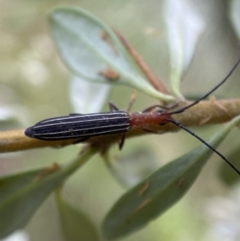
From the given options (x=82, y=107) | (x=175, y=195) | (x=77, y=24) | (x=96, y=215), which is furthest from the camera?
(x=96, y=215)

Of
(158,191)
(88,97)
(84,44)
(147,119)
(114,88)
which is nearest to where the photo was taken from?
(158,191)

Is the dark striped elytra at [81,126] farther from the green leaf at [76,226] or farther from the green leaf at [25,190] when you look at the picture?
the green leaf at [76,226]

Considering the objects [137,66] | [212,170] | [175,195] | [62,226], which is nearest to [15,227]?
[62,226]

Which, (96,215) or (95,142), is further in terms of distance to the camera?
(96,215)

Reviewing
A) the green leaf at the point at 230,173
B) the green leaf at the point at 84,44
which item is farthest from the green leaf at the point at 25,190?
the green leaf at the point at 230,173

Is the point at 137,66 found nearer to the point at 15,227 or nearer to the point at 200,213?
the point at 15,227

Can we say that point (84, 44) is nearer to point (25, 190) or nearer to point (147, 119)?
point (147, 119)

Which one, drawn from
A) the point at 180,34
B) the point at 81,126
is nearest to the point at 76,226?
the point at 81,126
